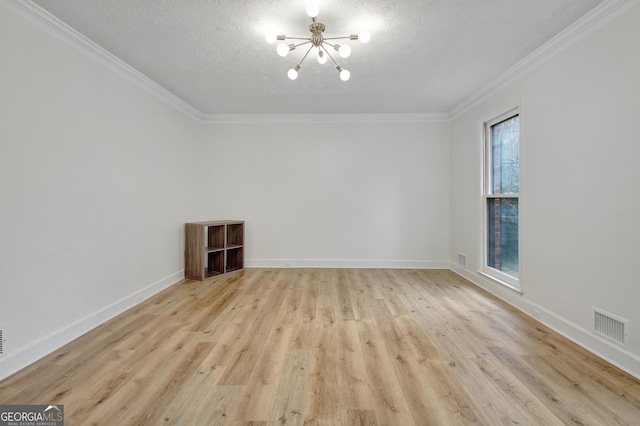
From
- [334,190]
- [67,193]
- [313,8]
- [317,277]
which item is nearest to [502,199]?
[334,190]

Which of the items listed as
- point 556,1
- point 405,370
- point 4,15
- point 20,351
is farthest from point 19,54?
point 556,1

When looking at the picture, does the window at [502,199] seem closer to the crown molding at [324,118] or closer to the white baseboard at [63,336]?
the crown molding at [324,118]

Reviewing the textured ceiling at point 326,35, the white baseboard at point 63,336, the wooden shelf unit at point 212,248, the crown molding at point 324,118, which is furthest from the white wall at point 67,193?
the crown molding at point 324,118

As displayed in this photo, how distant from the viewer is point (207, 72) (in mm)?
3061

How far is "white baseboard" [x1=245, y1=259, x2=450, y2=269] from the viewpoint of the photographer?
4.64 meters

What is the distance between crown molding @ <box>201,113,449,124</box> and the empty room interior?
1.73 ft

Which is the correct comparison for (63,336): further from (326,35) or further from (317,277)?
(326,35)

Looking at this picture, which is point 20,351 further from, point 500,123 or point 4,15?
point 500,123

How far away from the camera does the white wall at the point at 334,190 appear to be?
4629mm

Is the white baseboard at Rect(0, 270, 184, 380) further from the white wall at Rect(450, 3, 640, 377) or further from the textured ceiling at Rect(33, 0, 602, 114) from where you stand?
the white wall at Rect(450, 3, 640, 377)

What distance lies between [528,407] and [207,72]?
389cm

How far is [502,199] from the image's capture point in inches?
131

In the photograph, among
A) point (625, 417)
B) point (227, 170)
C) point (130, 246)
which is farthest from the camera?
point (227, 170)

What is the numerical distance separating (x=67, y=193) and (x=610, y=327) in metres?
4.27
